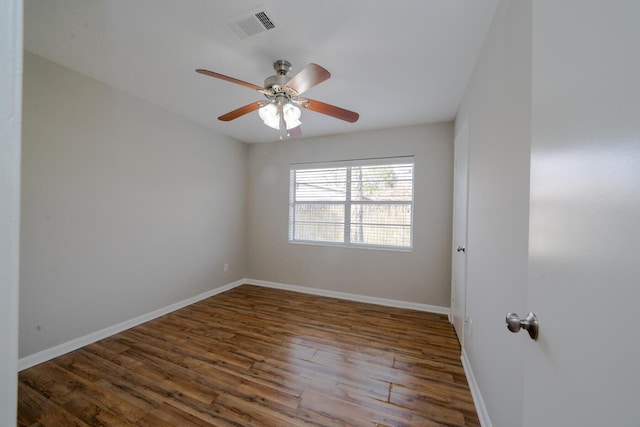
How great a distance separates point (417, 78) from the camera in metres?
2.08

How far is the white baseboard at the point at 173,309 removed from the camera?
1.92 m

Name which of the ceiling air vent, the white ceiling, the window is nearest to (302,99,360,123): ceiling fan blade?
the white ceiling

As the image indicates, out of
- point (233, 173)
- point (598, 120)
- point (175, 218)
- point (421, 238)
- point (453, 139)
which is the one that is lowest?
point (421, 238)

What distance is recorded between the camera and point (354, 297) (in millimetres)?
3424

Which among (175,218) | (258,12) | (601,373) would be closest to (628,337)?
(601,373)

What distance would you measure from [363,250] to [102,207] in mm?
3033

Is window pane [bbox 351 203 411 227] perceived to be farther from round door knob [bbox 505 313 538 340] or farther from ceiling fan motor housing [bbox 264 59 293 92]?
round door knob [bbox 505 313 538 340]

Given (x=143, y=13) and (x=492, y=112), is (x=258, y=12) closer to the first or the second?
(x=143, y=13)

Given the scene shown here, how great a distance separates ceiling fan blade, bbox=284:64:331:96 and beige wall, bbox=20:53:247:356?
→ 6.58 feet

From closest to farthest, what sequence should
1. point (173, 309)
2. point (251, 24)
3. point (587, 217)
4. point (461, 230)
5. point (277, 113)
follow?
point (587, 217), point (251, 24), point (277, 113), point (461, 230), point (173, 309)

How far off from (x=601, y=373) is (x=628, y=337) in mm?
96

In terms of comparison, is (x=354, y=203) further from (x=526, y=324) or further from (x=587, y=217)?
(x=587, y=217)

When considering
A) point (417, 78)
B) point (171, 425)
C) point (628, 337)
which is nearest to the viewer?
point (628, 337)

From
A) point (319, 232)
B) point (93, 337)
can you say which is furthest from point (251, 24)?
point (93, 337)
